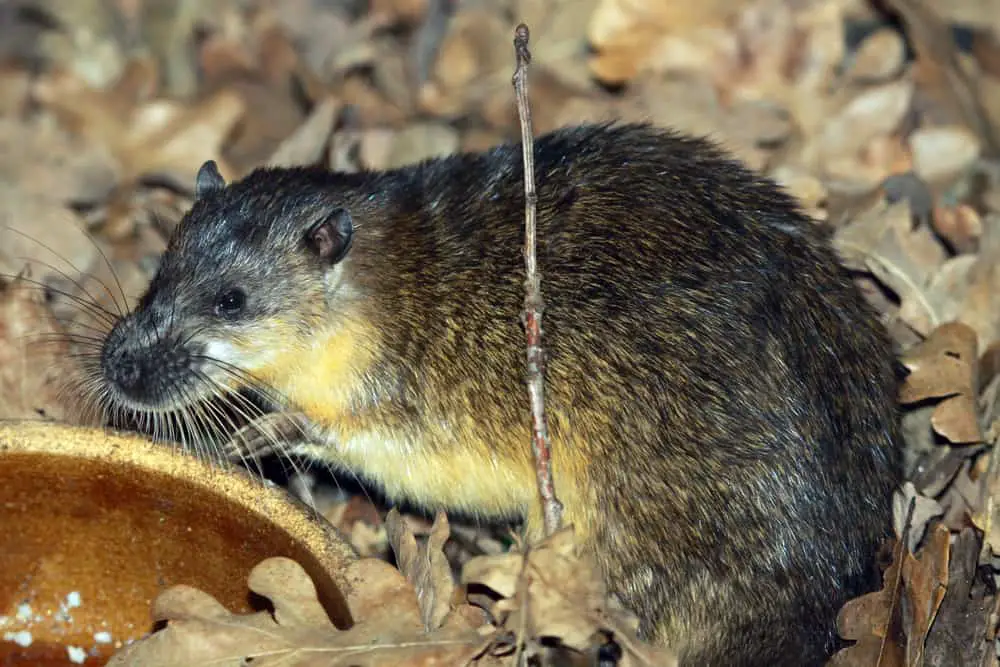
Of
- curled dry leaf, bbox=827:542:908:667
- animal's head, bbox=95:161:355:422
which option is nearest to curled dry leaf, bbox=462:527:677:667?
curled dry leaf, bbox=827:542:908:667

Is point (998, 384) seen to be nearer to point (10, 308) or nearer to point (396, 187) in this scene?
point (396, 187)

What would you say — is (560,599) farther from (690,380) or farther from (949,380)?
(949,380)

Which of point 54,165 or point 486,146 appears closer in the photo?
point 54,165

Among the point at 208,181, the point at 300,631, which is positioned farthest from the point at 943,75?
the point at 300,631

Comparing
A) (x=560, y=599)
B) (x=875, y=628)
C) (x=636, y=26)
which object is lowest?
(x=875, y=628)

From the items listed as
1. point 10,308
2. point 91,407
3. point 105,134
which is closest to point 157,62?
point 105,134

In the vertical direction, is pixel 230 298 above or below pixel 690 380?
above

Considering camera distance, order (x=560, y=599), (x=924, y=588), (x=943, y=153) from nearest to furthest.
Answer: (x=560, y=599), (x=924, y=588), (x=943, y=153)
